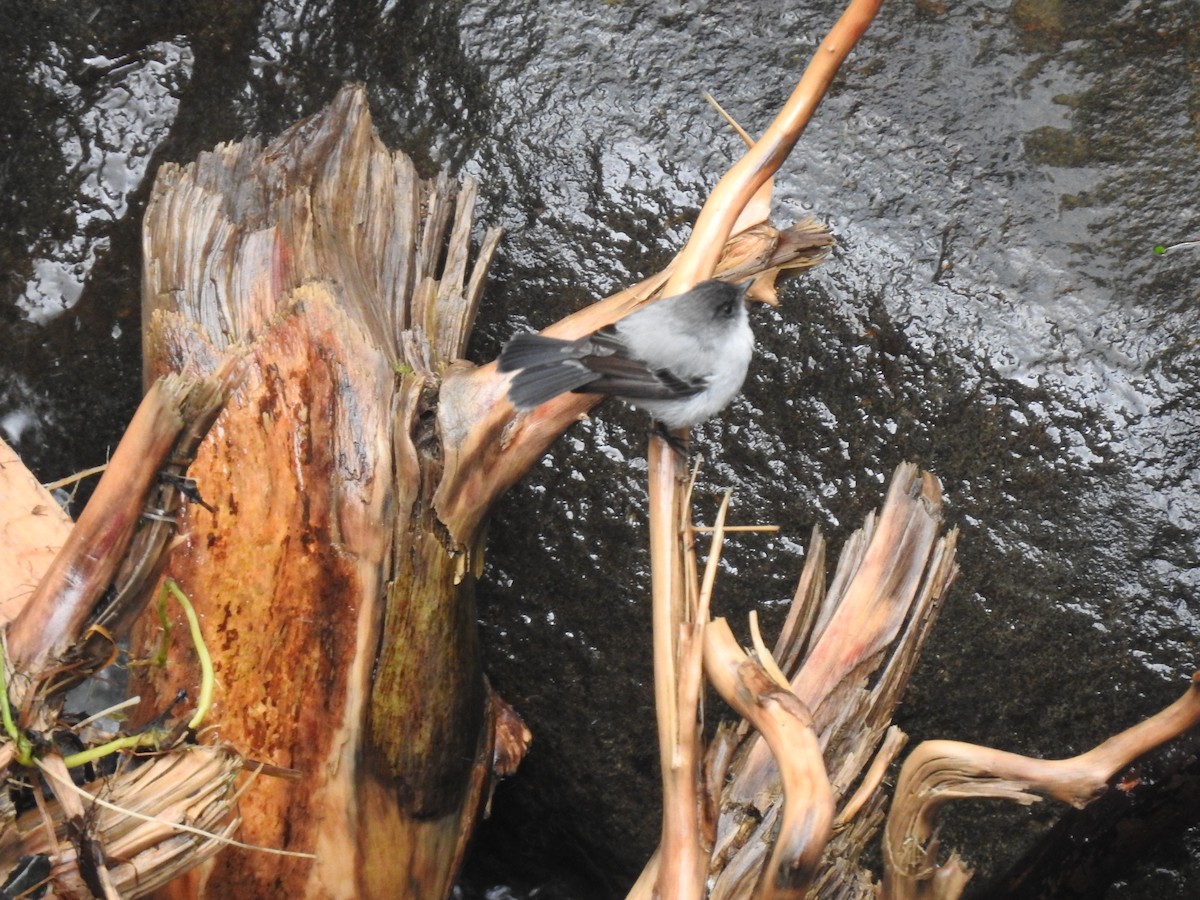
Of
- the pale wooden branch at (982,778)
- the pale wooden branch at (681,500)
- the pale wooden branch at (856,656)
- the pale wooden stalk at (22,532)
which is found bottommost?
the pale wooden branch at (982,778)

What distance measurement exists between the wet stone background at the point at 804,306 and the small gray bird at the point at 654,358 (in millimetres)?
965

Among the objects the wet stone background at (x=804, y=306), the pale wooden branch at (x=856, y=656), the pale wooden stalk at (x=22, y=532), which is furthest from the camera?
the wet stone background at (x=804, y=306)

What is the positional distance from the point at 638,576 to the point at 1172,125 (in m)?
2.50

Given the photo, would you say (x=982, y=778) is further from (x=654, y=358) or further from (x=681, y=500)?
(x=654, y=358)

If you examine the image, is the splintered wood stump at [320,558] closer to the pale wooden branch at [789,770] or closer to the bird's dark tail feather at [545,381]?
the bird's dark tail feather at [545,381]

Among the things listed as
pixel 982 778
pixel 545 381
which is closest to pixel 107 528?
pixel 545 381

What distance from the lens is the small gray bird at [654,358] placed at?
9.32 ft

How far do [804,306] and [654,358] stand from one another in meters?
1.22

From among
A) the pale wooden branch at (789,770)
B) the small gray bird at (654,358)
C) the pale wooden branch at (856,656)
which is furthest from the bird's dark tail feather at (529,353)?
the pale wooden branch at (789,770)

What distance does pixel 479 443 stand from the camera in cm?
301

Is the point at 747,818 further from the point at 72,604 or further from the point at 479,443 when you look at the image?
the point at 72,604

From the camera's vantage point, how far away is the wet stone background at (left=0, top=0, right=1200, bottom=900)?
3.66 m

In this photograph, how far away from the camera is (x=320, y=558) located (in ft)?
9.74

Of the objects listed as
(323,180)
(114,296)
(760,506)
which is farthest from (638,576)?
(114,296)
